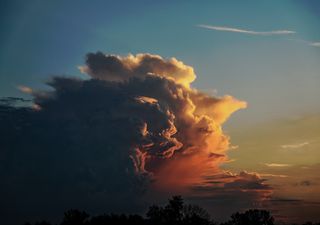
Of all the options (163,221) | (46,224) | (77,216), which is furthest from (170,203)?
(46,224)

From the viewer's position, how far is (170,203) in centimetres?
17750

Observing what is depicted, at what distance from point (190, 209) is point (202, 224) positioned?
898 cm

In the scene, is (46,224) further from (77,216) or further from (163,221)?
(163,221)

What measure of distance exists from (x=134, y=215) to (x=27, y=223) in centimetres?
4795

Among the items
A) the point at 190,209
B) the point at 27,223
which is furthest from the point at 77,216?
the point at 190,209

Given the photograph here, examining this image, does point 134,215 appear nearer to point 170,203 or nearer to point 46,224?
point 170,203

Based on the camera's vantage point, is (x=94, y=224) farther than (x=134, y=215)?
A: No

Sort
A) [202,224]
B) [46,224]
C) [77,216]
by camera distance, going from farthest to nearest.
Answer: [202,224], [46,224], [77,216]

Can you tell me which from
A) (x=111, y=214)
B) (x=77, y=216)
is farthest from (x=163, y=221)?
(x=77, y=216)

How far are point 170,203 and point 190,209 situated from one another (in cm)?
1394

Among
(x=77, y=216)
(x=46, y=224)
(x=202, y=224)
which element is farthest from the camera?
(x=202, y=224)

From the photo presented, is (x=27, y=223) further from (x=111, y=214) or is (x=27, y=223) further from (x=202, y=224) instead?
(x=202, y=224)

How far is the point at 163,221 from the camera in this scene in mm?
177625

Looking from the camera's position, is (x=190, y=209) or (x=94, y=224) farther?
(x=190, y=209)
